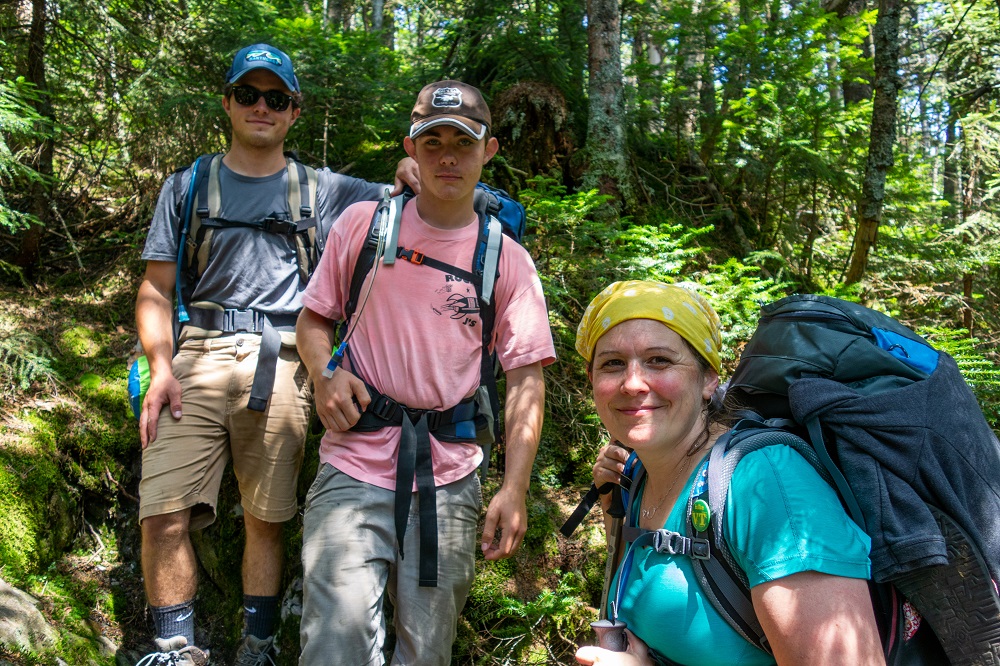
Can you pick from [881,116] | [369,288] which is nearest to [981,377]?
[881,116]

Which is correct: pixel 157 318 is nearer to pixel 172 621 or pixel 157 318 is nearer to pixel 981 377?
pixel 172 621

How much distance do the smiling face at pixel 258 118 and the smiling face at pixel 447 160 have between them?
1308 millimetres

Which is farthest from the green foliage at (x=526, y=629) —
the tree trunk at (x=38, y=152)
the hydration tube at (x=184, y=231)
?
the tree trunk at (x=38, y=152)

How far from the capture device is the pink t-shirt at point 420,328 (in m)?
3.16

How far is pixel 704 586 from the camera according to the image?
1887 mm

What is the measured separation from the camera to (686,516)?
1.99 m

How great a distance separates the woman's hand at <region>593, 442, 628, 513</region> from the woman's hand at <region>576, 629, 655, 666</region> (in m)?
0.64

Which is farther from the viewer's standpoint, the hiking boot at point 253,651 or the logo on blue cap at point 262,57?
the logo on blue cap at point 262,57

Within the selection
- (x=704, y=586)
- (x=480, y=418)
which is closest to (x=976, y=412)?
(x=704, y=586)

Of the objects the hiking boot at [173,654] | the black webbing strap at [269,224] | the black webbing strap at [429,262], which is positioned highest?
the black webbing strap at [269,224]

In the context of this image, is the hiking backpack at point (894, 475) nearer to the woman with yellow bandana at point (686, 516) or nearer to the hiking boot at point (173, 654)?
the woman with yellow bandana at point (686, 516)

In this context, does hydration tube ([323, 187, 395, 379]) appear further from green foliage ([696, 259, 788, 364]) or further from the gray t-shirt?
green foliage ([696, 259, 788, 364])

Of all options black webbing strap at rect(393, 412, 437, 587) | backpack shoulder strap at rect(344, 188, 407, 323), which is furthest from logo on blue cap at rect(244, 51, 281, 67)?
black webbing strap at rect(393, 412, 437, 587)

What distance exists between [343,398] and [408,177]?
1.33 metres
